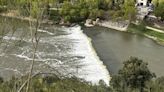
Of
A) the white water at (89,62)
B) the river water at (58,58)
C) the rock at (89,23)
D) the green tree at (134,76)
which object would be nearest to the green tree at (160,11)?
the rock at (89,23)

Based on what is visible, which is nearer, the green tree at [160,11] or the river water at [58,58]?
the river water at [58,58]

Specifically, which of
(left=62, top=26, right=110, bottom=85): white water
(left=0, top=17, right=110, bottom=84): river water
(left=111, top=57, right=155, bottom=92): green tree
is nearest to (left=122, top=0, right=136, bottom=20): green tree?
(left=62, top=26, right=110, bottom=85): white water

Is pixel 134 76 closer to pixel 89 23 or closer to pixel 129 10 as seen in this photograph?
pixel 89 23

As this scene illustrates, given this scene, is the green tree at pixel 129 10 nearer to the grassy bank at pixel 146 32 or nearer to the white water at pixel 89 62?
the grassy bank at pixel 146 32

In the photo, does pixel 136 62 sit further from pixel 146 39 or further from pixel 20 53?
pixel 146 39

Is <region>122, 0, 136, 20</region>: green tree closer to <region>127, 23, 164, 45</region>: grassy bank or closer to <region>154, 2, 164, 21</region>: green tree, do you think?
<region>127, 23, 164, 45</region>: grassy bank

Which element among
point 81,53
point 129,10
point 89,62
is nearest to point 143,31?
point 129,10
